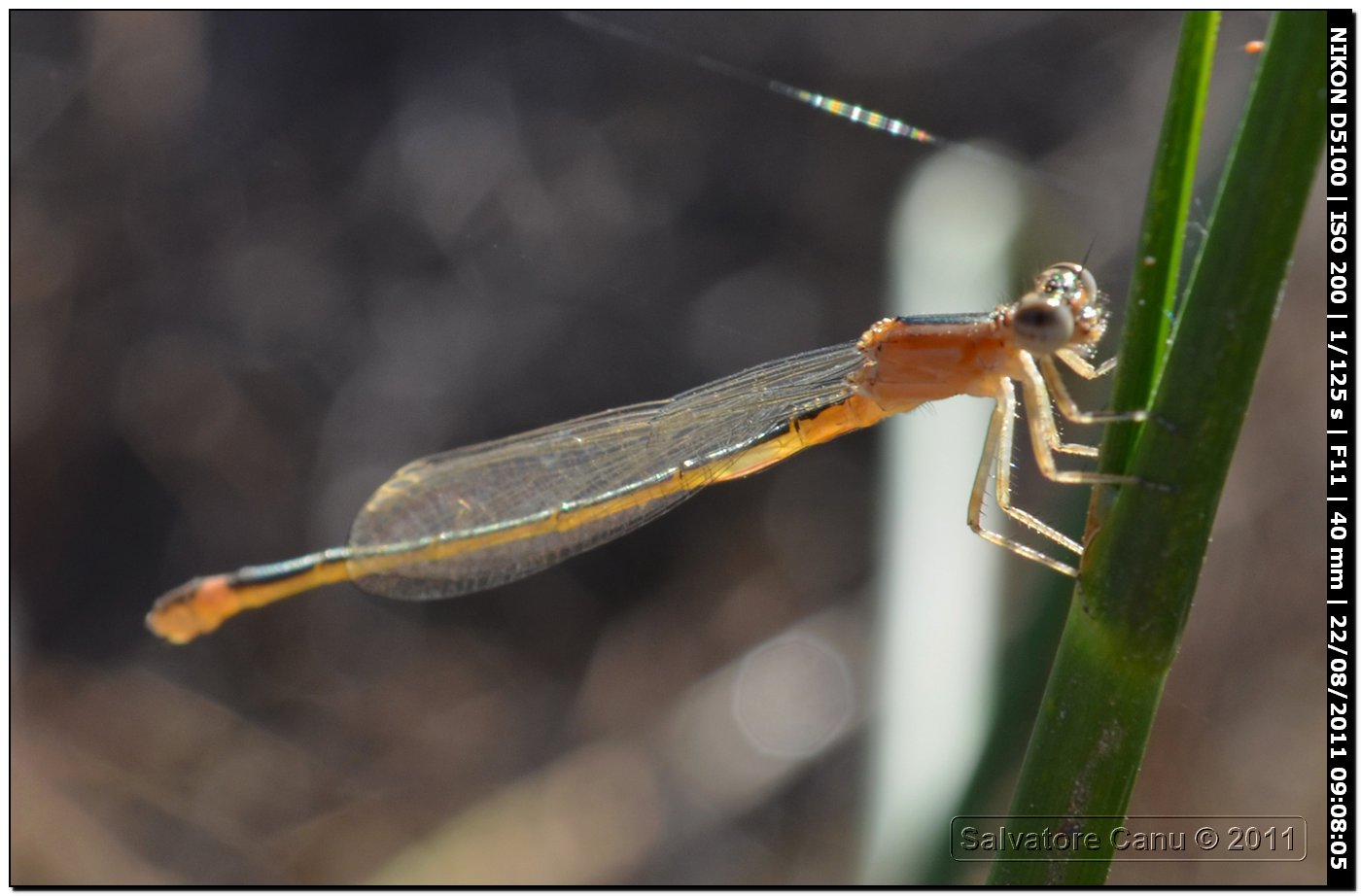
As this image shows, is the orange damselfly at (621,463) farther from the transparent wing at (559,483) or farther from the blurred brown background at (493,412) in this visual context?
the blurred brown background at (493,412)

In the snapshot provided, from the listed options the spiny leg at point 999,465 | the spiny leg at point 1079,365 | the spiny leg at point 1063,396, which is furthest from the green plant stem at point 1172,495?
the spiny leg at point 1079,365

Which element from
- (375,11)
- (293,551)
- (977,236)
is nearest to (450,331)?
(293,551)

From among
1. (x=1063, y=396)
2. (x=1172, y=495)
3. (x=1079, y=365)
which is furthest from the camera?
(x=1079, y=365)

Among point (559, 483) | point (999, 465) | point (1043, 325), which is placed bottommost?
point (559, 483)

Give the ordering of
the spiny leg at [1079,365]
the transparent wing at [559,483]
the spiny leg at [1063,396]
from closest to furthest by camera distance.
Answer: the spiny leg at [1063,396] < the spiny leg at [1079,365] < the transparent wing at [559,483]

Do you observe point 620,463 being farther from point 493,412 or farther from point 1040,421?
point 493,412

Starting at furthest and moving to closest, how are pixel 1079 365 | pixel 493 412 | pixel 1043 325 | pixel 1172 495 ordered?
pixel 493 412, pixel 1079 365, pixel 1043 325, pixel 1172 495

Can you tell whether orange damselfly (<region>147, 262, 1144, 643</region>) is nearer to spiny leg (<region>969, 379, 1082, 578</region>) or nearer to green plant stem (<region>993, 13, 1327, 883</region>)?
spiny leg (<region>969, 379, 1082, 578</region>)

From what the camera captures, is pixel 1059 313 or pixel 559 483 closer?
pixel 1059 313

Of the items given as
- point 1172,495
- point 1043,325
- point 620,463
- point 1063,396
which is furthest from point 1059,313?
point 620,463
